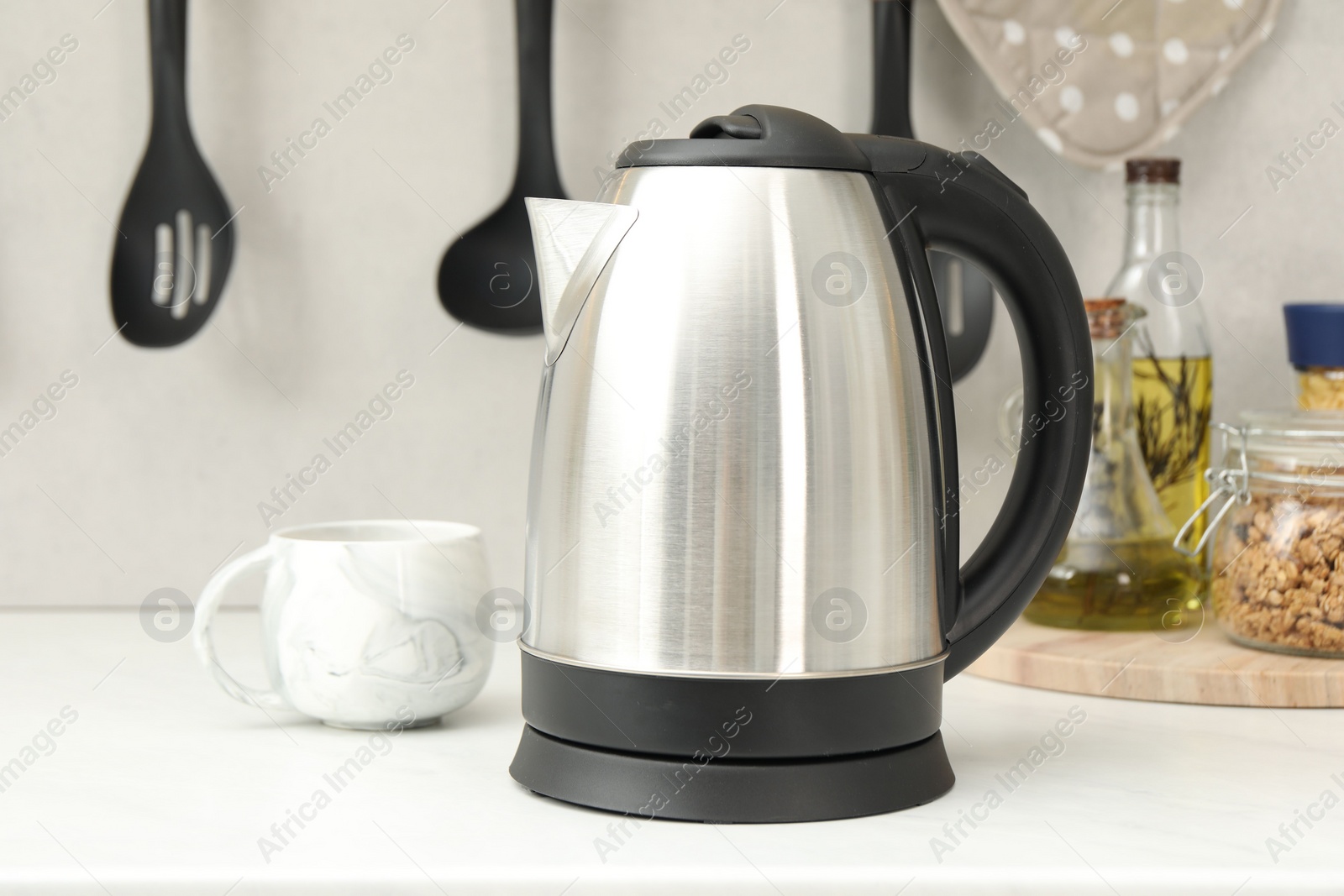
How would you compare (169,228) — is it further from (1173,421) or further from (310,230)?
(1173,421)

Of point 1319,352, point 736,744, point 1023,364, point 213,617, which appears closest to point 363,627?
point 213,617

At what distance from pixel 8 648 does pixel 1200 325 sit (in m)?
0.87

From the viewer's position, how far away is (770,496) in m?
0.48

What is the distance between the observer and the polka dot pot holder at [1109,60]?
907 millimetres

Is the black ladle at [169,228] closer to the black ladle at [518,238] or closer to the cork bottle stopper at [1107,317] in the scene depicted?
the black ladle at [518,238]

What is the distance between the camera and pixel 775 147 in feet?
1.63

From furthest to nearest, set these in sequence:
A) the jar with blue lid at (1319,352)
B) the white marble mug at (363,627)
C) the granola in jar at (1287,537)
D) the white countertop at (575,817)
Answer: the jar with blue lid at (1319,352), the granola in jar at (1287,537), the white marble mug at (363,627), the white countertop at (575,817)

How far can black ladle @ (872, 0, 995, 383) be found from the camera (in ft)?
2.94

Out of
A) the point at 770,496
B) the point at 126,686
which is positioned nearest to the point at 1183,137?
the point at 770,496

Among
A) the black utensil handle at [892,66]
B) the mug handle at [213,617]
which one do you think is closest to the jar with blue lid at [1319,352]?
the black utensil handle at [892,66]

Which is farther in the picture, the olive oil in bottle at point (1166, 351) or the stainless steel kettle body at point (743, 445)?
the olive oil in bottle at point (1166, 351)

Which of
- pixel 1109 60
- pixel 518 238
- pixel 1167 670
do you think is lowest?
pixel 1167 670

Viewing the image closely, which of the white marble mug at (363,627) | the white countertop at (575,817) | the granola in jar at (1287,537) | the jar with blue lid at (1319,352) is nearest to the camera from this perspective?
the white countertop at (575,817)

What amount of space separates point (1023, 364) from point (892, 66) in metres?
0.44
